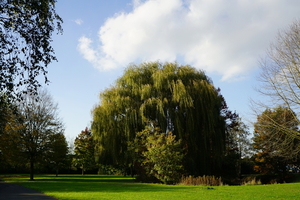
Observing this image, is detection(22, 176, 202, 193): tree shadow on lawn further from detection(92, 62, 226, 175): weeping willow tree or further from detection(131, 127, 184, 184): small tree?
detection(92, 62, 226, 175): weeping willow tree

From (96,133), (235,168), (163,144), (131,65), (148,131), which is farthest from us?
(235,168)

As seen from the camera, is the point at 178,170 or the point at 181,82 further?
the point at 181,82

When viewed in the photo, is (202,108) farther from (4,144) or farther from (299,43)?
(4,144)

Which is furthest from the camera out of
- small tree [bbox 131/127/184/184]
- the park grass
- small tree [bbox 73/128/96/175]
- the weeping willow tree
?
small tree [bbox 73/128/96/175]

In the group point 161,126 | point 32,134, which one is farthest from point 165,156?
point 32,134

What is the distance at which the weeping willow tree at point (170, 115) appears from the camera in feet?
81.7

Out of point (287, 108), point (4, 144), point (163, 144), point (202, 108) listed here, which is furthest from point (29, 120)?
point (287, 108)

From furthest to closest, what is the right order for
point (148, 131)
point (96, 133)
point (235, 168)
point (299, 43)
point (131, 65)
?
1. point (235, 168)
2. point (131, 65)
3. point (96, 133)
4. point (148, 131)
5. point (299, 43)

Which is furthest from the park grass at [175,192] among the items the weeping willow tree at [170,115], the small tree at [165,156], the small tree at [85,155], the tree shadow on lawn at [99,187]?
the small tree at [85,155]

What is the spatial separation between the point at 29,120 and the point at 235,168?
81.0 ft

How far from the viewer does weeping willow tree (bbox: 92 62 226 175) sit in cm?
2489

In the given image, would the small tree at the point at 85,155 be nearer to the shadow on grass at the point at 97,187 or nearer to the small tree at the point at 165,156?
the shadow on grass at the point at 97,187

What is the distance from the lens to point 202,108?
82.1ft

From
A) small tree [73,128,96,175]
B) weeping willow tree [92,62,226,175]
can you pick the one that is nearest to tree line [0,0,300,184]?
weeping willow tree [92,62,226,175]
